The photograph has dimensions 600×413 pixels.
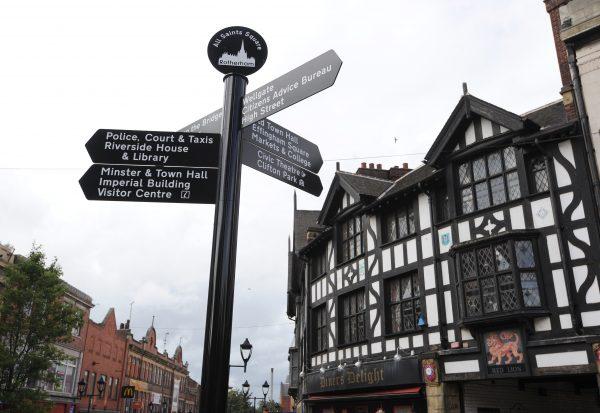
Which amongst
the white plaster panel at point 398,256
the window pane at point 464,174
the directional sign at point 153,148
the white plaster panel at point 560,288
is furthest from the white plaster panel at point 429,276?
the directional sign at point 153,148

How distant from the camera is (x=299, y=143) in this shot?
4.52m

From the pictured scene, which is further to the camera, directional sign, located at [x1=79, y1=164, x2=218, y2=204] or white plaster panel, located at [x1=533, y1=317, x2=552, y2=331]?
white plaster panel, located at [x1=533, y1=317, x2=552, y2=331]

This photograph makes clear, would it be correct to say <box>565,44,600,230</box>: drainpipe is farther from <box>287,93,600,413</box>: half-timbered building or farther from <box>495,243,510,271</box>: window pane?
<box>495,243,510,271</box>: window pane

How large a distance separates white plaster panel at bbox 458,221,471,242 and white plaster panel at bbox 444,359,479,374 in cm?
331

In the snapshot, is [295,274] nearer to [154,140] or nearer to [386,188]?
[386,188]

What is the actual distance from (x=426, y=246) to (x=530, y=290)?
12.3 feet

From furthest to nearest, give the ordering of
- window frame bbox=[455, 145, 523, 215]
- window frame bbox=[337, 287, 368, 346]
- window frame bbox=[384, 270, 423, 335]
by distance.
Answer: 1. window frame bbox=[337, 287, 368, 346]
2. window frame bbox=[384, 270, 423, 335]
3. window frame bbox=[455, 145, 523, 215]

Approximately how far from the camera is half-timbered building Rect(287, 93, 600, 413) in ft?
40.6

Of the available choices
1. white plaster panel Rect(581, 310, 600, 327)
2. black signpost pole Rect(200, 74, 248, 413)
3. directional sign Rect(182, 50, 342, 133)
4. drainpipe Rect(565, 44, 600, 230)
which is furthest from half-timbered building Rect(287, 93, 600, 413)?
black signpost pole Rect(200, 74, 248, 413)

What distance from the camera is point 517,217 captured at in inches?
533

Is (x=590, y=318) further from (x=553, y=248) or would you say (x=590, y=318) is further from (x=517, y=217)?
(x=517, y=217)

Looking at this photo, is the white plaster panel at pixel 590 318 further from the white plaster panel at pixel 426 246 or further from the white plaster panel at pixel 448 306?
the white plaster panel at pixel 426 246

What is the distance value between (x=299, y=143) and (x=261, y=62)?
2.52 feet

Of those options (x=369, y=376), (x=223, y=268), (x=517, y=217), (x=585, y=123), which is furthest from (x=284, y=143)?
(x=369, y=376)
